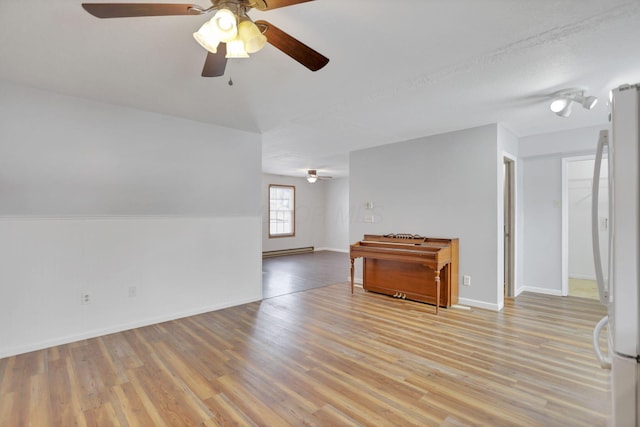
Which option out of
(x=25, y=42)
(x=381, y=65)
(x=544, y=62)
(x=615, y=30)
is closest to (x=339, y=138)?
(x=381, y=65)

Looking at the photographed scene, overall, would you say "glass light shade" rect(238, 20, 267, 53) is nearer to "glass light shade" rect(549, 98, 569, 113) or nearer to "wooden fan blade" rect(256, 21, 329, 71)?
"wooden fan blade" rect(256, 21, 329, 71)

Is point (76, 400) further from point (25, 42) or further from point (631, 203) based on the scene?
point (631, 203)

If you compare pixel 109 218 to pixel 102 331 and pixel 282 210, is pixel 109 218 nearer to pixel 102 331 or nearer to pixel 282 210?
pixel 102 331

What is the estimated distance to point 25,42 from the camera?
6.63ft

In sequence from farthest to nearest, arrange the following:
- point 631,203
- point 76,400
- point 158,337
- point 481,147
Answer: point 481,147, point 158,337, point 76,400, point 631,203

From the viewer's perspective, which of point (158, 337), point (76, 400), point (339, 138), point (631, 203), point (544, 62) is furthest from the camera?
point (339, 138)

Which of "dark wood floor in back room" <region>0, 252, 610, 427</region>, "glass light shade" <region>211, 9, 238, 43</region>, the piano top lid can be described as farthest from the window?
"glass light shade" <region>211, 9, 238, 43</region>

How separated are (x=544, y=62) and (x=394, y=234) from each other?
2820mm

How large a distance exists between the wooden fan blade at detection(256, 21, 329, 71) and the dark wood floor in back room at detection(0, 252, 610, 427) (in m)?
2.09

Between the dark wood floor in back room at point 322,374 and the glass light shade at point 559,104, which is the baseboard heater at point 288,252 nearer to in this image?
the dark wood floor in back room at point 322,374

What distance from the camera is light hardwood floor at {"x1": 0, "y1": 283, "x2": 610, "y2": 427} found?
6.03ft

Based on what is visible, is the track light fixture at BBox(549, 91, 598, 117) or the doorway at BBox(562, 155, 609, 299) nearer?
the track light fixture at BBox(549, 91, 598, 117)

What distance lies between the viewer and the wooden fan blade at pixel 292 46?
152 cm

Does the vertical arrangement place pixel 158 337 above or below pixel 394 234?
below
